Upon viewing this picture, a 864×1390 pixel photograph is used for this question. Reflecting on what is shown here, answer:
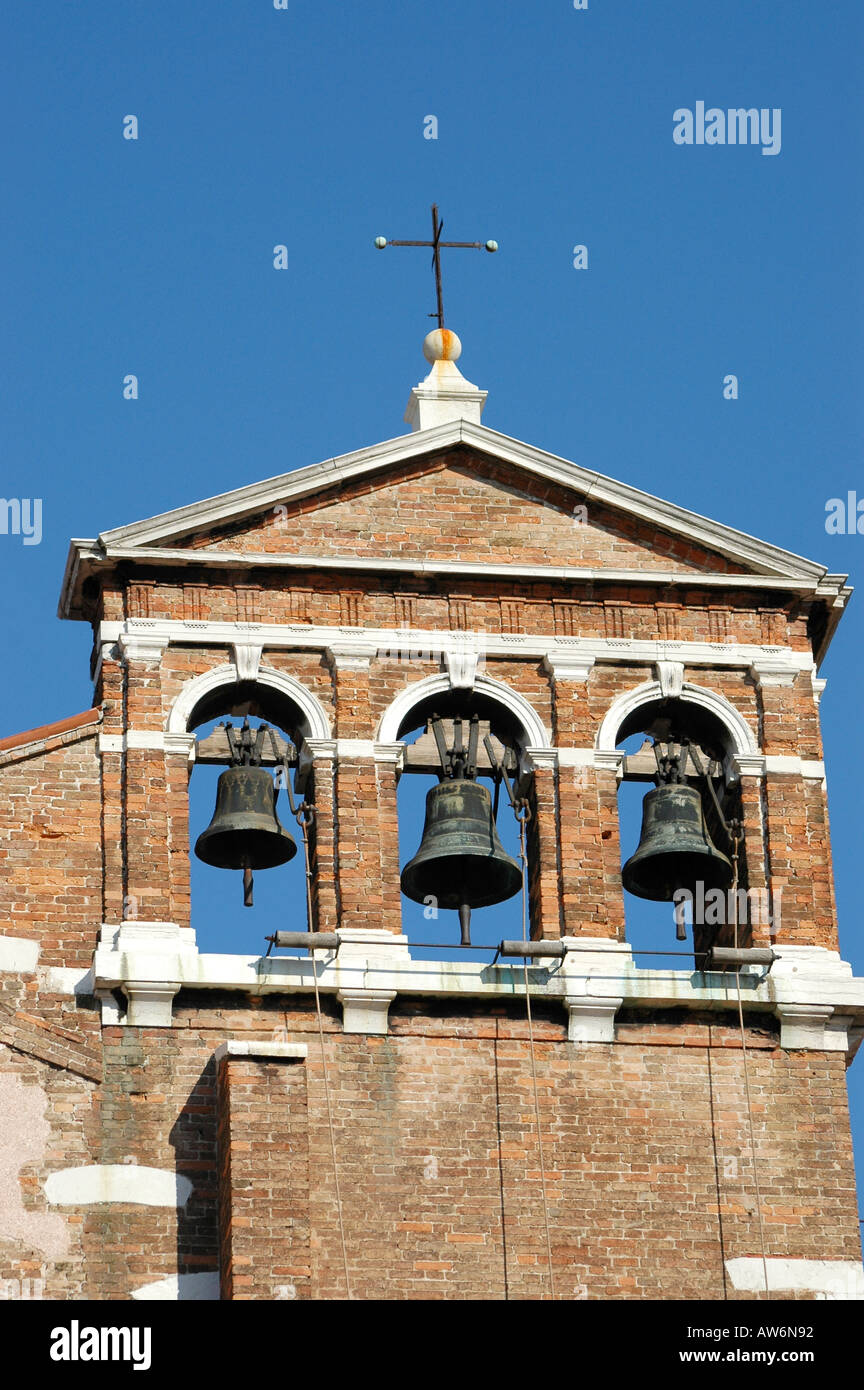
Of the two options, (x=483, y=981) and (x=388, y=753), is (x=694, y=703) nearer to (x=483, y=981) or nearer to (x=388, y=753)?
(x=388, y=753)

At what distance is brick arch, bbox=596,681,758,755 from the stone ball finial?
174 inches

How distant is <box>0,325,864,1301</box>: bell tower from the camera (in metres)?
32.6

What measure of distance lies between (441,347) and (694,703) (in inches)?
190

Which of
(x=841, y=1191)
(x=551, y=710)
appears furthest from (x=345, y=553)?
(x=841, y=1191)

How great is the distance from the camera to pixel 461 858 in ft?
115

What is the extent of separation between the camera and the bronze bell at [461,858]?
34.8 metres

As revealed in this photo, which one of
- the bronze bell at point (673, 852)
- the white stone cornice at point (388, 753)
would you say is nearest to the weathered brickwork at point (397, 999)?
the white stone cornice at point (388, 753)

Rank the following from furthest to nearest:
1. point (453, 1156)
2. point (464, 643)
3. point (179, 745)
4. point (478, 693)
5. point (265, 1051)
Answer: point (464, 643)
point (478, 693)
point (179, 745)
point (453, 1156)
point (265, 1051)

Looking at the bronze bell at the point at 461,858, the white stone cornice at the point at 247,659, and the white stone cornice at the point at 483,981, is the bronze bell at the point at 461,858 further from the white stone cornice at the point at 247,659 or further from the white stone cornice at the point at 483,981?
the white stone cornice at the point at 247,659

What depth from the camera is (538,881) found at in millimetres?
34812

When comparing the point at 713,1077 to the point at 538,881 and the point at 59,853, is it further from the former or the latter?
the point at 59,853

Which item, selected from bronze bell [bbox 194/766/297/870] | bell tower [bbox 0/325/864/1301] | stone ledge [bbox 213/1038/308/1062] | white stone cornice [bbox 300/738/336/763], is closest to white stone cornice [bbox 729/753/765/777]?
bell tower [bbox 0/325/864/1301]

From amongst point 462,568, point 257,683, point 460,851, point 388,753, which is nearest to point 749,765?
point 460,851

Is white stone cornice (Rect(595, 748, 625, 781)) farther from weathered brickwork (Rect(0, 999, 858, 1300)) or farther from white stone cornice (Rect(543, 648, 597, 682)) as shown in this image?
weathered brickwork (Rect(0, 999, 858, 1300))
